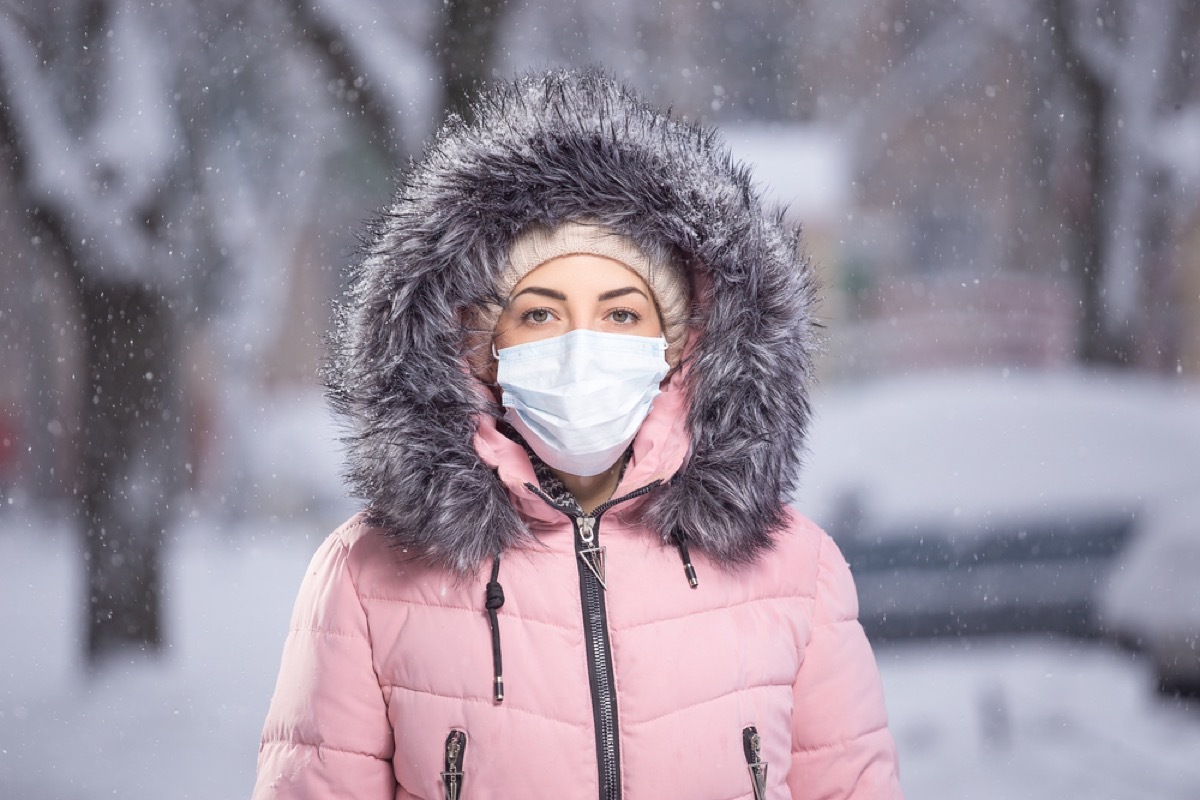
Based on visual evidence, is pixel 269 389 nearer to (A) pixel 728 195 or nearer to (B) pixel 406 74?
(B) pixel 406 74

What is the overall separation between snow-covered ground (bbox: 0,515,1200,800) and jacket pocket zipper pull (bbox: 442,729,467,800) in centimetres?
297

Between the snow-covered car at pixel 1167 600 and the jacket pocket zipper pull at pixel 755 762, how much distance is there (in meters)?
4.24

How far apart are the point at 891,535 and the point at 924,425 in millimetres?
1005

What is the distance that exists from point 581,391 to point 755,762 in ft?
1.98

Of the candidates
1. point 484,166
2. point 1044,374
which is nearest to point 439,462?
point 484,166

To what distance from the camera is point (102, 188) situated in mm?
4793

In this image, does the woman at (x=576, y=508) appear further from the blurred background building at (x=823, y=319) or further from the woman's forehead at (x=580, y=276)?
the blurred background building at (x=823, y=319)

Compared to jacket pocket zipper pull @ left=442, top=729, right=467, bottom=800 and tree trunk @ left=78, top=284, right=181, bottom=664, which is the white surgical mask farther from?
tree trunk @ left=78, top=284, right=181, bottom=664

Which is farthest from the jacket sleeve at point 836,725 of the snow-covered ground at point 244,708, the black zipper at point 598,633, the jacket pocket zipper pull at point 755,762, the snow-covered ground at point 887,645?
the snow-covered ground at point 244,708

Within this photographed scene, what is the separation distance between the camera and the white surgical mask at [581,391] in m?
1.67

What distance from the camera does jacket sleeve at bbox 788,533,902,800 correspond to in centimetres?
178

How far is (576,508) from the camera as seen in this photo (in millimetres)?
1747

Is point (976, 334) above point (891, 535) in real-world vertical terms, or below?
above

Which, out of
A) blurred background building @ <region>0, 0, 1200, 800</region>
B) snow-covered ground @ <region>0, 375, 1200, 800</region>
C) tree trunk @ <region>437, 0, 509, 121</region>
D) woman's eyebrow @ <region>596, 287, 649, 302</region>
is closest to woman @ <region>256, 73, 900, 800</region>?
woman's eyebrow @ <region>596, 287, 649, 302</region>
